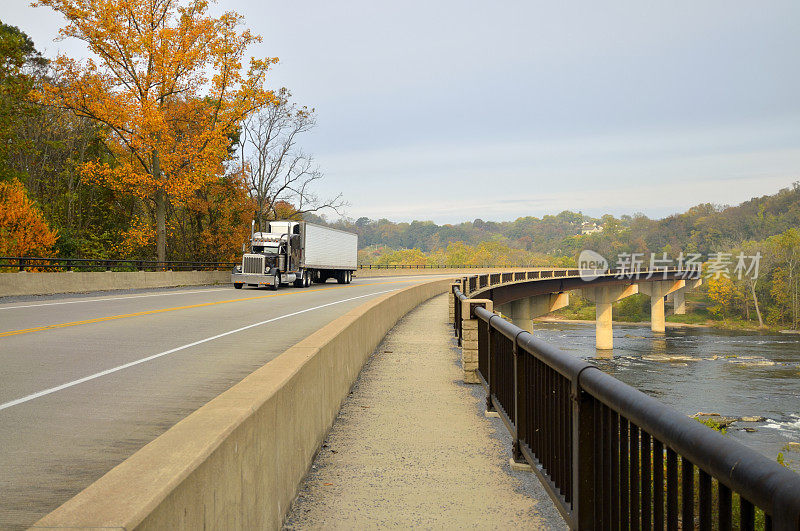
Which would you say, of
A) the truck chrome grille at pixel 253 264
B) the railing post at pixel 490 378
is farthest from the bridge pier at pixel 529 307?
the railing post at pixel 490 378

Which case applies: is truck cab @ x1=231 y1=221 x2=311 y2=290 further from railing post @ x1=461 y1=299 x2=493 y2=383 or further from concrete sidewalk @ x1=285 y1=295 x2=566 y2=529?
concrete sidewalk @ x1=285 y1=295 x2=566 y2=529

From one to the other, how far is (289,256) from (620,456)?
118ft

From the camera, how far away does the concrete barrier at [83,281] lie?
24.6 metres

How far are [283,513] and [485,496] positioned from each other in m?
1.70

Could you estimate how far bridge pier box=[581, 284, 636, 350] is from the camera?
8300cm

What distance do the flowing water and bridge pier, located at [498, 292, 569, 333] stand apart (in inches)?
116

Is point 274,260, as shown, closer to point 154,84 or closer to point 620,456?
point 154,84

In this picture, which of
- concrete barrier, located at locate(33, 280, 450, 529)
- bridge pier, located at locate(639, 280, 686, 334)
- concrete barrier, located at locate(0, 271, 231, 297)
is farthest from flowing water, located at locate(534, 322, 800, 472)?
concrete barrier, located at locate(0, 271, 231, 297)

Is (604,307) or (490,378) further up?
(490,378)

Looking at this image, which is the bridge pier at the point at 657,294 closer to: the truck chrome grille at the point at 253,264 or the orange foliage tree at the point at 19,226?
the truck chrome grille at the point at 253,264

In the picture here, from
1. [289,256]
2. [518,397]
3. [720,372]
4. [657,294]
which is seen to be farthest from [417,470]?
[657,294]

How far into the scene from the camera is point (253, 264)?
36562 mm

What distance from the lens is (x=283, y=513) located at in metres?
4.93

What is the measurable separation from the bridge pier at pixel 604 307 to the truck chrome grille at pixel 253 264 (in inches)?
2175
